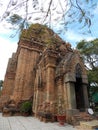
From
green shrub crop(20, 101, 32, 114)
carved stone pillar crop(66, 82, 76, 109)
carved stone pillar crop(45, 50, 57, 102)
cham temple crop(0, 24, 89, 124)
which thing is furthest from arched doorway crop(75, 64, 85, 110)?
green shrub crop(20, 101, 32, 114)

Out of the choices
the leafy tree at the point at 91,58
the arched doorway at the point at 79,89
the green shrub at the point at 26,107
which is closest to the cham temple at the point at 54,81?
the arched doorway at the point at 79,89

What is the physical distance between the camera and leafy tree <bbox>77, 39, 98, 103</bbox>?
55.2ft

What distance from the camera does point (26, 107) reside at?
13.4 meters

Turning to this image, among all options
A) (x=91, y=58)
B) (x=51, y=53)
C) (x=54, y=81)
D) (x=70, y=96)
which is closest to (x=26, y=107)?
(x=54, y=81)

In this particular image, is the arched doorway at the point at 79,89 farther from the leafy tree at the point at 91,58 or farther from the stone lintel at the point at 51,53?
the leafy tree at the point at 91,58

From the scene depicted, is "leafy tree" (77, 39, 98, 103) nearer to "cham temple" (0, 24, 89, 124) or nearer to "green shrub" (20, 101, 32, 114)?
"cham temple" (0, 24, 89, 124)

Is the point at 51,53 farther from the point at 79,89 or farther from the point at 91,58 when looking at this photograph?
the point at 91,58

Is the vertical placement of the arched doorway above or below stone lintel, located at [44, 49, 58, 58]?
below

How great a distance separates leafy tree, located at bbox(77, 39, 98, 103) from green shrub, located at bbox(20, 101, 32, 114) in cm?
790

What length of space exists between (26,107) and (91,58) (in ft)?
37.0

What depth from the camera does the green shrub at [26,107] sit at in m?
13.3

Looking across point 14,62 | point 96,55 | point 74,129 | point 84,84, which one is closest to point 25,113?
point 84,84

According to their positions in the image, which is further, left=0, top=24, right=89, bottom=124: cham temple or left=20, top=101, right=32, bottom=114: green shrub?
left=20, top=101, right=32, bottom=114: green shrub

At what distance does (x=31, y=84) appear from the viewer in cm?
1594
